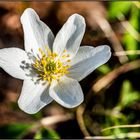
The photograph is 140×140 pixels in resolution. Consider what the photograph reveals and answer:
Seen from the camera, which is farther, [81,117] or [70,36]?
[81,117]

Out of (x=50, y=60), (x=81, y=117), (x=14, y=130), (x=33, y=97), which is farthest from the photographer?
(x=81, y=117)

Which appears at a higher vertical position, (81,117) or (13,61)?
(13,61)

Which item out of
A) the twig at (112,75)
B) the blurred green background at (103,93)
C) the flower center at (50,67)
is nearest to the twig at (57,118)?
the blurred green background at (103,93)

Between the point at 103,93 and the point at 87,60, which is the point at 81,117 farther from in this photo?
the point at 87,60

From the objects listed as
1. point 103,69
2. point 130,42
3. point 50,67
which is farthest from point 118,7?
point 50,67

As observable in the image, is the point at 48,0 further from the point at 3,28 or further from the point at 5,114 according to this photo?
the point at 5,114

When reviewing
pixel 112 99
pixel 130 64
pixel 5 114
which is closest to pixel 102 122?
pixel 112 99

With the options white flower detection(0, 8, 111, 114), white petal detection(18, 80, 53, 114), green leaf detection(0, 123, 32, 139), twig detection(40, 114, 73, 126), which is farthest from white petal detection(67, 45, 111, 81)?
twig detection(40, 114, 73, 126)
